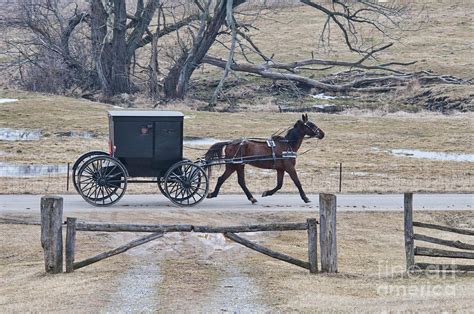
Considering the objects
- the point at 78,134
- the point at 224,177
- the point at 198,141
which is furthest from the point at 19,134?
the point at 224,177

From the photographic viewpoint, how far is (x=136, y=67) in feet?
164

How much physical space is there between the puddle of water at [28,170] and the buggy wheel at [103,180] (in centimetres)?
530

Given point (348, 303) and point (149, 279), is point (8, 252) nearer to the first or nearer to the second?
point (149, 279)

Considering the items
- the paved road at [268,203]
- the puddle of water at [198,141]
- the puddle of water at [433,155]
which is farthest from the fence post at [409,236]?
the puddle of water at [198,141]

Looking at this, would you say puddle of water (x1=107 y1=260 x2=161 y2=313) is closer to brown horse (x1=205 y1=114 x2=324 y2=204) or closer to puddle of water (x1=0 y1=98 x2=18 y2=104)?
brown horse (x1=205 y1=114 x2=324 y2=204)

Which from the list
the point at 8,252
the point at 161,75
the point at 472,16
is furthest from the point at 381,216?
the point at 472,16

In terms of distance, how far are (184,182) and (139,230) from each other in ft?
21.3

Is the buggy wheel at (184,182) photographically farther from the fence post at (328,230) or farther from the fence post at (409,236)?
the fence post at (328,230)

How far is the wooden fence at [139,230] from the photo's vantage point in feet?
43.5

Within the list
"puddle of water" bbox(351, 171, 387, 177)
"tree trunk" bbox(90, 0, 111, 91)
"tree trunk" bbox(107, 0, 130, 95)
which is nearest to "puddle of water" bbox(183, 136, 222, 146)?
"puddle of water" bbox(351, 171, 387, 177)

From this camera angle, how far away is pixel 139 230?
1363cm

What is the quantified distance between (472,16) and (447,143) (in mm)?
42846

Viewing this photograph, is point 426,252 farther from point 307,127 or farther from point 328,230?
point 307,127

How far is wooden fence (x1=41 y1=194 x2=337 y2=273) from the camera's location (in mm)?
13266
